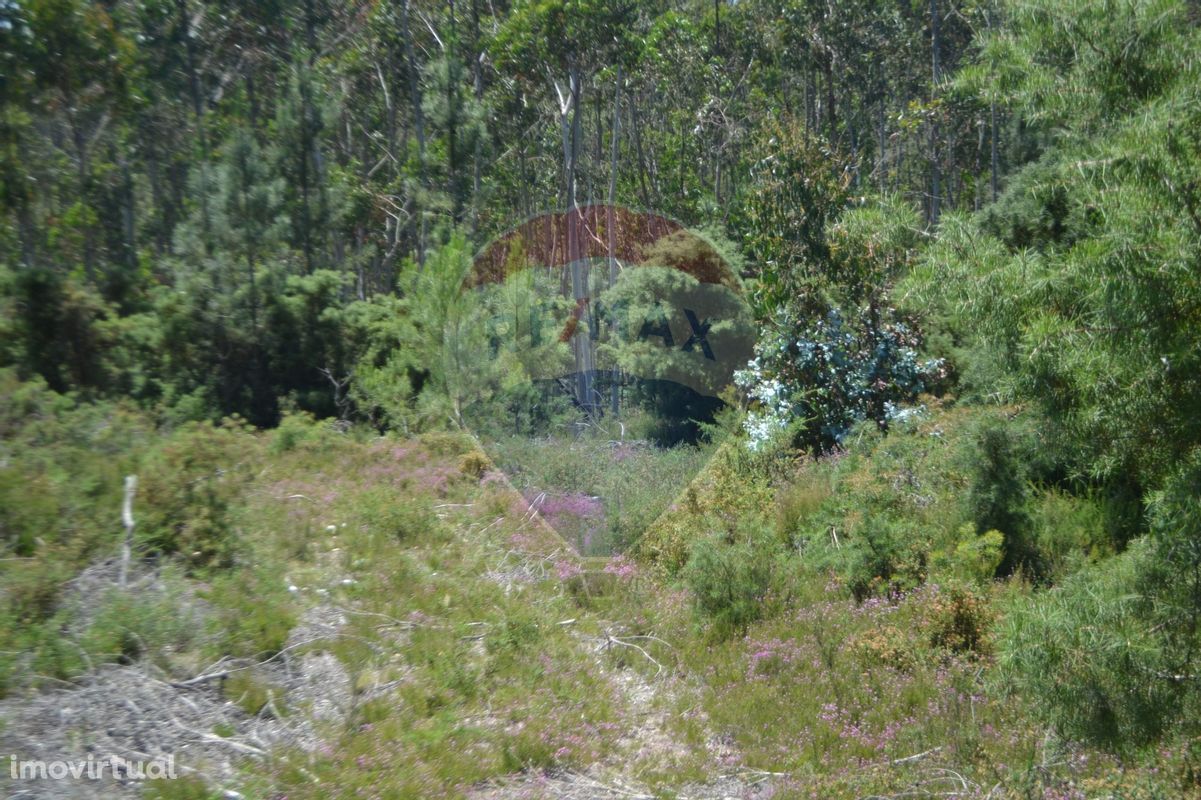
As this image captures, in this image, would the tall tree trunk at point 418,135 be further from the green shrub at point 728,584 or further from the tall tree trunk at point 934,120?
the green shrub at point 728,584

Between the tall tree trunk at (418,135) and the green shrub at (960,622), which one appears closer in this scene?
the green shrub at (960,622)

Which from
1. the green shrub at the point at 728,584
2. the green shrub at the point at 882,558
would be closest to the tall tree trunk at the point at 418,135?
the green shrub at the point at 728,584

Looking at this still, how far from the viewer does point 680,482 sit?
929cm

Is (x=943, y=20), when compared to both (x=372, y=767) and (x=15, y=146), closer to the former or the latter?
(x=15, y=146)

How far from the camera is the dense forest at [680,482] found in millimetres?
4082

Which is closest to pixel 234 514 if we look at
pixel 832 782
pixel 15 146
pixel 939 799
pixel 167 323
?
pixel 832 782

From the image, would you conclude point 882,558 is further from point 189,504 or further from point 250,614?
point 189,504

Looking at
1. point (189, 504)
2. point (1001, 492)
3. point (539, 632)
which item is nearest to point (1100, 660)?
point (1001, 492)

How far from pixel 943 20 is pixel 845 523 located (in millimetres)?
22383

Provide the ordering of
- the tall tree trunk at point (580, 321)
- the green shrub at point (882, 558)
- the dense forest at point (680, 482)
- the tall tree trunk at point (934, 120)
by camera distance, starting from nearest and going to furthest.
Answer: the dense forest at point (680, 482) → the green shrub at point (882, 558) → the tall tree trunk at point (580, 321) → the tall tree trunk at point (934, 120)

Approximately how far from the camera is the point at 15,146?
20.4 meters

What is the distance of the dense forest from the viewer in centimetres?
408

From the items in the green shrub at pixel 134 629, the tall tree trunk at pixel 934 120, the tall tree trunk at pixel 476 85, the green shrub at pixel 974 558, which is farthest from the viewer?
the tall tree trunk at pixel 934 120

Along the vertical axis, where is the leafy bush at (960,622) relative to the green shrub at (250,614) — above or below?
below
